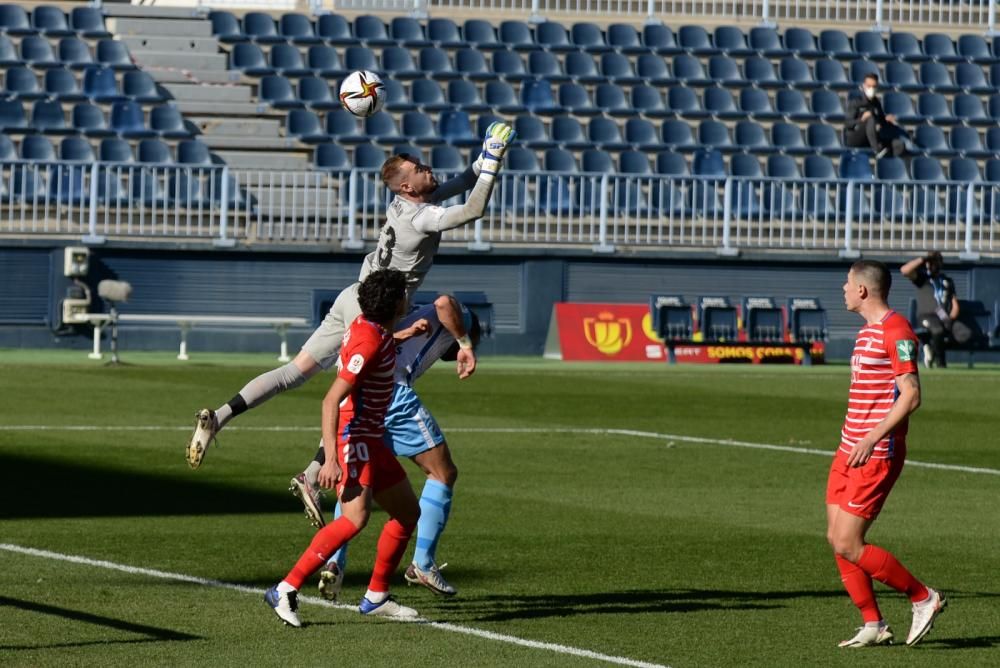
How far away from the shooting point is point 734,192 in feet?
110

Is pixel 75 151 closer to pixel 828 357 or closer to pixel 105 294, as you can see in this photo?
pixel 105 294

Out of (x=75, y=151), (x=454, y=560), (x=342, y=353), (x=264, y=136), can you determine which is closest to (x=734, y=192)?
(x=264, y=136)

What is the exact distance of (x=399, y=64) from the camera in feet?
119

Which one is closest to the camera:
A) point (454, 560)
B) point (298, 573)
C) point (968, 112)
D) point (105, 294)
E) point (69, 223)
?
point (298, 573)

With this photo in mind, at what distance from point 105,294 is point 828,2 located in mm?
20205

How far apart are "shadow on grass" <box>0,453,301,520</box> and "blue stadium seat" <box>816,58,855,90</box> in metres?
26.0

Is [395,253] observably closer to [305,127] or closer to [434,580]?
[434,580]

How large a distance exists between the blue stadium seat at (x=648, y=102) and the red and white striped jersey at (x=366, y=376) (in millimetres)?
28569

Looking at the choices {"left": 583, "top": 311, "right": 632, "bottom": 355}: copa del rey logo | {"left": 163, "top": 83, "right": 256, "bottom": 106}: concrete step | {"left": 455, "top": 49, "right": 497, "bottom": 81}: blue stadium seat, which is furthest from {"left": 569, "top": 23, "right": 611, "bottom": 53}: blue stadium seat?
{"left": 583, "top": 311, "right": 632, "bottom": 355}: copa del rey logo

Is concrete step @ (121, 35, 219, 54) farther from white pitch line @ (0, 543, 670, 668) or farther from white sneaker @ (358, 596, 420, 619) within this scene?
white sneaker @ (358, 596, 420, 619)

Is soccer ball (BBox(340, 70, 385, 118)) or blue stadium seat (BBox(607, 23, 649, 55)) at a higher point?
blue stadium seat (BBox(607, 23, 649, 55))

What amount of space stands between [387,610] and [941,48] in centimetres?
3398

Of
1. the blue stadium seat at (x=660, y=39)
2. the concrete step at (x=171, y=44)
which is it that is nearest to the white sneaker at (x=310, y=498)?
the concrete step at (x=171, y=44)

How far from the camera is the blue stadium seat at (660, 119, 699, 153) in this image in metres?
36.1
